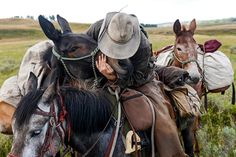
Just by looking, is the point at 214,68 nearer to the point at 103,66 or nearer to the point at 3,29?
the point at 103,66

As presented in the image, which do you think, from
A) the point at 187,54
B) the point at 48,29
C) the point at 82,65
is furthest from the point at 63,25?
the point at 187,54

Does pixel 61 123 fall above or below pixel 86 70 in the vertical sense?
below

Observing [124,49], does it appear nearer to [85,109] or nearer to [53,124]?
[85,109]

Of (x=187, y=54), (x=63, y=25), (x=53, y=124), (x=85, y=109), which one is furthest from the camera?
(x=187, y=54)

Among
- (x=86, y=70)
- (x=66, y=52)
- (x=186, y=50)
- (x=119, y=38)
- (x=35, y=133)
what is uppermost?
(x=119, y=38)

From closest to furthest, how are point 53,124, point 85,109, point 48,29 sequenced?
point 53,124 → point 85,109 → point 48,29

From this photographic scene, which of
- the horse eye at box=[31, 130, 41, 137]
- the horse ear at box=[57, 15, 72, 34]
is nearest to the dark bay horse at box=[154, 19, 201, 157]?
the horse ear at box=[57, 15, 72, 34]

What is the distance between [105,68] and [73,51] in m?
0.39

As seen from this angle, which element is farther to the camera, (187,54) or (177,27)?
(177,27)

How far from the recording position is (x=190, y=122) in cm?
463

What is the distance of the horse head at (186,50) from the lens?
567 cm

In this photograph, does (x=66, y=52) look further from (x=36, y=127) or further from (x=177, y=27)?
(x=177, y=27)

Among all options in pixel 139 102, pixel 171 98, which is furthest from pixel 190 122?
pixel 139 102

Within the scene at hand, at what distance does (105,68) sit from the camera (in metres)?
3.48
